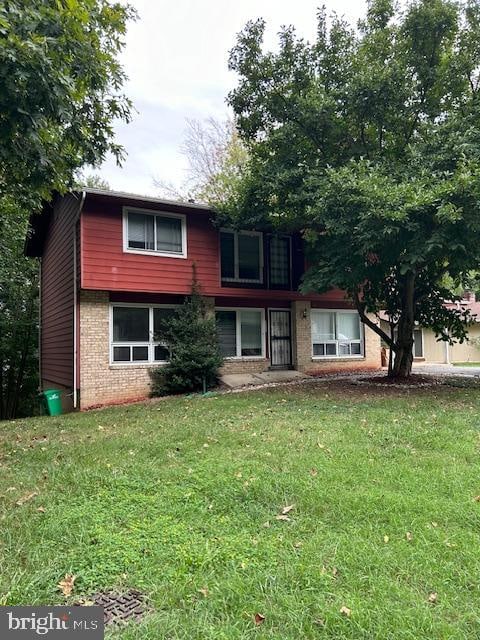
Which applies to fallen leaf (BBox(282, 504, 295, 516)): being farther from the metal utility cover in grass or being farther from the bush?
the bush

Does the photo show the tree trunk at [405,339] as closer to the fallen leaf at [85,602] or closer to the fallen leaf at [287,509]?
the fallen leaf at [287,509]

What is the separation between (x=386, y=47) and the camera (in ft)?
37.5

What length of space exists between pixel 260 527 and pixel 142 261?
9.91 meters

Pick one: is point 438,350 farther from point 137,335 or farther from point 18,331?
point 18,331

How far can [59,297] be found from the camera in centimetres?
1423

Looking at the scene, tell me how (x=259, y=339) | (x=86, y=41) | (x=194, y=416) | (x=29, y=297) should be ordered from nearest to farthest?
(x=86, y=41)
(x=194, y=416)
(x=259, y=339)
(x=29, y=297)

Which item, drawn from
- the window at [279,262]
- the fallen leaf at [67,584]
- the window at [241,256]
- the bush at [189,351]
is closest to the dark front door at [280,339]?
the window at [279,262]

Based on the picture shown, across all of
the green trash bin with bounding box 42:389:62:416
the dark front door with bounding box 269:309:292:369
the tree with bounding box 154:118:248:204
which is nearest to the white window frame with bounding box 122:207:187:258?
the dark front door with bounding box 269:309:292:369

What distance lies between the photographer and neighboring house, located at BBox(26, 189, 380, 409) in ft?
39.1

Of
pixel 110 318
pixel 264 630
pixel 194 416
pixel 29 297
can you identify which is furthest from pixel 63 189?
pixel 29 297

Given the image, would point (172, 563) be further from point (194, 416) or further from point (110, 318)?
point (110, 318)

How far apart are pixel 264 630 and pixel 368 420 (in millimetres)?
5192

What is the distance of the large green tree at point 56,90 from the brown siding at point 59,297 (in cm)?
336

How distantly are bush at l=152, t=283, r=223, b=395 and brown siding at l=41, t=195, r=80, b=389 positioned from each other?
267 cm
